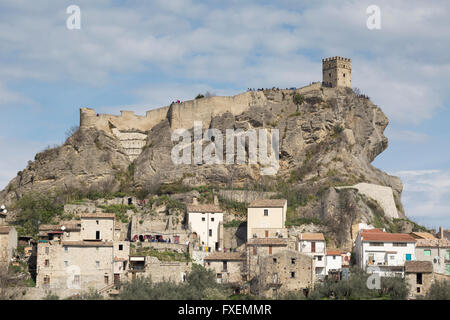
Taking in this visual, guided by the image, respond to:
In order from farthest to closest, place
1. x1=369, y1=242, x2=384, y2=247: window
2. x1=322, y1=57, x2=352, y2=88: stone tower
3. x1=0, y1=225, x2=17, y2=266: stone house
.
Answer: x1=322, y1=57, x2=352, y2=88: stone tower → x1=369, y1=242, x2=384, y2=247: window → x1=0, y1=225, x2=17, y2=266: stone house

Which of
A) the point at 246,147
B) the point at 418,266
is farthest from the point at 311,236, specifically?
the point at 246,147

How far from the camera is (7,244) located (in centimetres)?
6756

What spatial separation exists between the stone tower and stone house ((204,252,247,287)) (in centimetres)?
2898

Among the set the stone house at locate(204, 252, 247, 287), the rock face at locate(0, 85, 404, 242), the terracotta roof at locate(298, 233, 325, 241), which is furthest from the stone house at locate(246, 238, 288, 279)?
the rock face at locate(0, 85, 404, 242)

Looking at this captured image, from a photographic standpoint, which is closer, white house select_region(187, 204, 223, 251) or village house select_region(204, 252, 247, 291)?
village house select_region(204, 252, 247, 291)

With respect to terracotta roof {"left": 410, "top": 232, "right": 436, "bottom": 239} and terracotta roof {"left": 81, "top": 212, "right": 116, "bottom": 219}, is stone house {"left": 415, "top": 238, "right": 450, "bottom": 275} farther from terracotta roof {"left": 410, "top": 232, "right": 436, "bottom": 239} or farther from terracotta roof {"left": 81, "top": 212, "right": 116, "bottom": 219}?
terracotta roof {"left": 81, "top": 212, "right": 116, "bottom": 219}

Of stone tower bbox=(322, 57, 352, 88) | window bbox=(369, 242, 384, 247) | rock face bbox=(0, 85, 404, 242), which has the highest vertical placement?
stone tower bbox=(322, 57, 352, 88)

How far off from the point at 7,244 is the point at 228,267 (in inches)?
655

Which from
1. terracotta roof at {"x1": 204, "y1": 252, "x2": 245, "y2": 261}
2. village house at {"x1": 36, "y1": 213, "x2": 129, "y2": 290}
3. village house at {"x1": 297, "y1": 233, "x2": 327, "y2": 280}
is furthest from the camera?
village house at {"x1": 297, "y1": 233, "x2": 327, "y2": 280}

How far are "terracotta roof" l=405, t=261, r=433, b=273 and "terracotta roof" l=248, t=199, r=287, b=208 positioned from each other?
38.7ft

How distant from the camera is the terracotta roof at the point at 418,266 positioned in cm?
6450

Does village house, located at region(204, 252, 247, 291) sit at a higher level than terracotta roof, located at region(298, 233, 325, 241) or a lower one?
lower

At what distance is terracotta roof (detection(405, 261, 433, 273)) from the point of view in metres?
64.5

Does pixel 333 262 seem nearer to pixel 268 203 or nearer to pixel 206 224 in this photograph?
pixel 268 203
